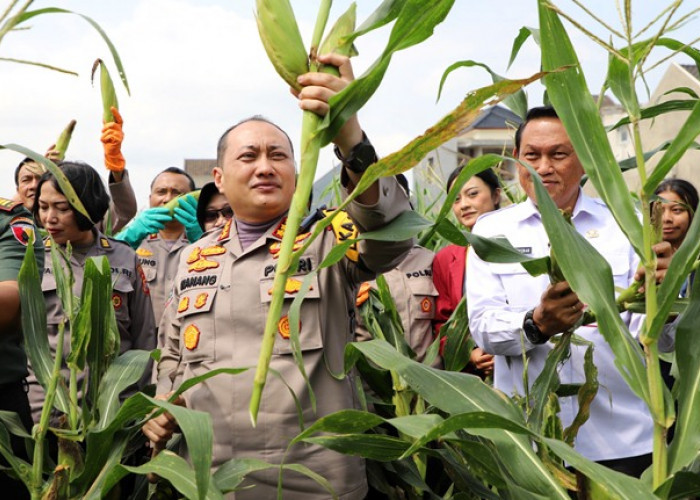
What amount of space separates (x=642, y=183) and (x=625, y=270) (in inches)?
39.0

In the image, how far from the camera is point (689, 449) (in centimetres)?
147

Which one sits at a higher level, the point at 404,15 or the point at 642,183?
the point at 404,15

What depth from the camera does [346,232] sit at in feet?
7.38

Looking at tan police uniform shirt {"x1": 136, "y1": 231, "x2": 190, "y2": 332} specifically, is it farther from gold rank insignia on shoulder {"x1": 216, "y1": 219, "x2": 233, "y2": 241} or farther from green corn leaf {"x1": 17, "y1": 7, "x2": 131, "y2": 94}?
green corn leaf {"x1": 17, "y1": 7, "x2": 131, "y2": 94}

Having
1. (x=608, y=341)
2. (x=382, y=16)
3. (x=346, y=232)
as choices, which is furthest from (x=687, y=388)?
(x=346, y=232)

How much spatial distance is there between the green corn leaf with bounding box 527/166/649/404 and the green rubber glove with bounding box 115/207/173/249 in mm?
3301

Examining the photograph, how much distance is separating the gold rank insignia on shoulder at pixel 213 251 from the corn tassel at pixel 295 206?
3.44 feet

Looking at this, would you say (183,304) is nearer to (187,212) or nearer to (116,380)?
(116,380)

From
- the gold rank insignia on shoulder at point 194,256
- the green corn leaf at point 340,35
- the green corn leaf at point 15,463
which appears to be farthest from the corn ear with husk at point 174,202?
the green corn leaf at point 340,35

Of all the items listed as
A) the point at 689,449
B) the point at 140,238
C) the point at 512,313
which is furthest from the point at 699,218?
the point at 140,238

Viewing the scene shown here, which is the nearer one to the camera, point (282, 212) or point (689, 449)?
point (689, 449)

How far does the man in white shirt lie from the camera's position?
2.37 meters

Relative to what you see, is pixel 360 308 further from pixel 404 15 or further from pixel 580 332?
pixel 404 15

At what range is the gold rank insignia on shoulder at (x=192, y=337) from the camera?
234cm
